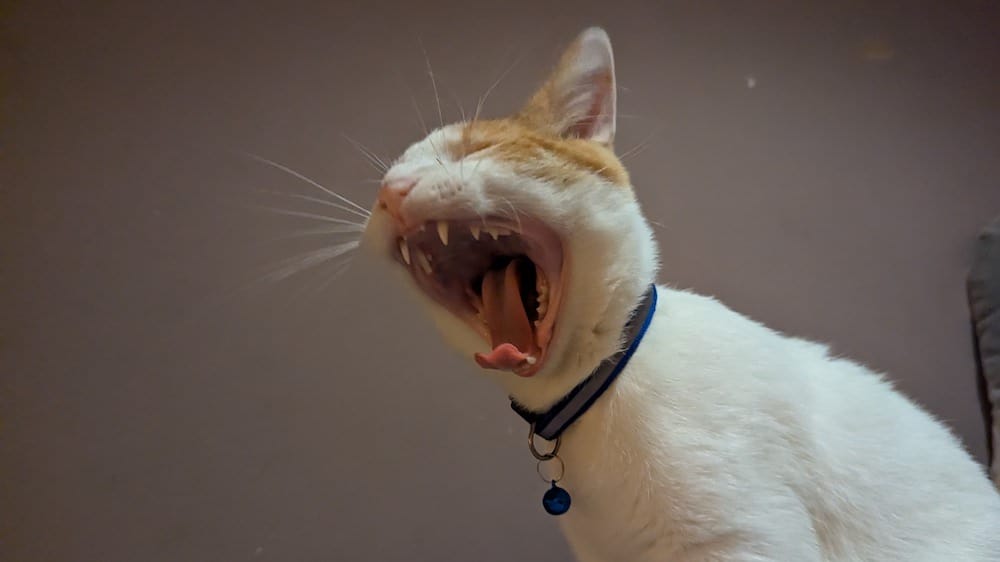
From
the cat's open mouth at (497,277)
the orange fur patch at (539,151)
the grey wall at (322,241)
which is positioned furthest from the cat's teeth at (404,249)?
the grey wall at (322,241)

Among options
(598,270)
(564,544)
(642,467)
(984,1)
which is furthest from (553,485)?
(984,1)

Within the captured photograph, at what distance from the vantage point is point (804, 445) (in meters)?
0.70

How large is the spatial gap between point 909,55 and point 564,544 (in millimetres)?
1141

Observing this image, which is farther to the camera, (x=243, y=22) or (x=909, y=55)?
(x=909, y=55)

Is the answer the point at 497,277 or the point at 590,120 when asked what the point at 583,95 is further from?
the point at 497,277

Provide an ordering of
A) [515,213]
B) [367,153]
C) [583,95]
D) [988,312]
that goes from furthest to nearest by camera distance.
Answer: [988,312]
[367,153]
[583,95]
[515,213]

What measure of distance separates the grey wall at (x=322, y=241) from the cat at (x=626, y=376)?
0.40 m

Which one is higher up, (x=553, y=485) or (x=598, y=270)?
(x=598, y=270)

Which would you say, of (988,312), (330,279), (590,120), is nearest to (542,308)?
(590,120)

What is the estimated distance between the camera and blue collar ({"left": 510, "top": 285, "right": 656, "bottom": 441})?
698 millimetres

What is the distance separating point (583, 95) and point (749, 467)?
43 cm

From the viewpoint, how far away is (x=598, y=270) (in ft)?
2.19

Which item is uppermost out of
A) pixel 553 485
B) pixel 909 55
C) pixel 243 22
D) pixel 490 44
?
pixel 243 22

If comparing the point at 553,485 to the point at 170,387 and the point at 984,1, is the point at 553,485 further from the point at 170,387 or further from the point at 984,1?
the point at 984,1
